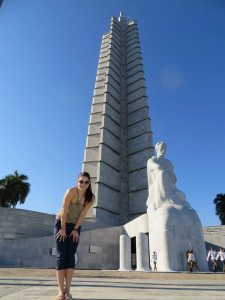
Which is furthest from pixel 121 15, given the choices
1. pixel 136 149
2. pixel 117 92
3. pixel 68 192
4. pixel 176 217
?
pixel 68 192

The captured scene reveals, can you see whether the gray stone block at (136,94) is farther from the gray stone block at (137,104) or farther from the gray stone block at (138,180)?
the gray stone block at (138,180)

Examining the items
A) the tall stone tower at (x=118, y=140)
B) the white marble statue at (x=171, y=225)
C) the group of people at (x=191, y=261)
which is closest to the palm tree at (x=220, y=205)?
the tall stone tower at (x=118, y=140)

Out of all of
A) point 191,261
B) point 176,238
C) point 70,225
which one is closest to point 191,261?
point 191,261

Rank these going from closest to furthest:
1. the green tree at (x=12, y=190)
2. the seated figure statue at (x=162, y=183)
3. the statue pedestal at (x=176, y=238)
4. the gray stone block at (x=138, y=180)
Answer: the statue pedestal at (x=176, y=238), the seated figure statue at (x=162, y=183), the green tree at (x=12, y=190), the gray stone block at (x=138, y=180)

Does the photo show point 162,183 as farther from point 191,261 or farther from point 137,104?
point 137,104

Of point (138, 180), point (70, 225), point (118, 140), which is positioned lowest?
point (70, 225)

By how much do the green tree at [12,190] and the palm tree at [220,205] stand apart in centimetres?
2492

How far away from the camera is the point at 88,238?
20078 millimetres

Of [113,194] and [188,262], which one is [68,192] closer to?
[188,262]

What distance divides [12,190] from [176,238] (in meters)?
25.7

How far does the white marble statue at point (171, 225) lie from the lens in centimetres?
1246

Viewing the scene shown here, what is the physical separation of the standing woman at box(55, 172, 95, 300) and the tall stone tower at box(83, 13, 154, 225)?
2733cm

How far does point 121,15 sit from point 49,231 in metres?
56.9

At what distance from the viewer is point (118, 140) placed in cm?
3931
